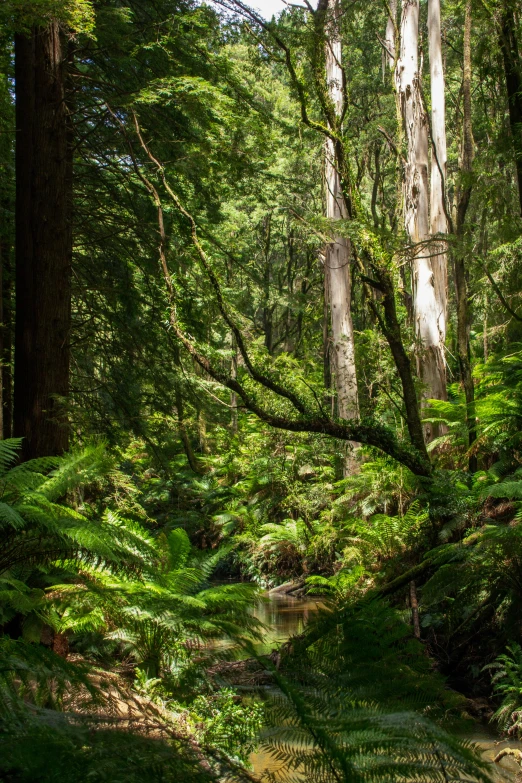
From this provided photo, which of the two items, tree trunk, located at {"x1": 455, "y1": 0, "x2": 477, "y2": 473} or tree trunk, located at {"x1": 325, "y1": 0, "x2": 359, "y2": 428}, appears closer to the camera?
tree trunk, located at {"x1": 455, "y1": 0, "x2": 477, "y2": 473}

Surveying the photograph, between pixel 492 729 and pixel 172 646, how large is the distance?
7.67 feet

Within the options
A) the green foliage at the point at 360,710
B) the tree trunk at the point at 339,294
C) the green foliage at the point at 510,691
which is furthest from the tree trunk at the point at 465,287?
the green foliage at the point at 360,710

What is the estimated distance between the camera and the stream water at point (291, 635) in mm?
3786

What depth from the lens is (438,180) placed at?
1175 cm

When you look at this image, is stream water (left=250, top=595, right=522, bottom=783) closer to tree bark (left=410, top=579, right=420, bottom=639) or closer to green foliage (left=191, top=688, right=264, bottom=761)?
green foliage (left=191, top=688, right=264, bottom=761)

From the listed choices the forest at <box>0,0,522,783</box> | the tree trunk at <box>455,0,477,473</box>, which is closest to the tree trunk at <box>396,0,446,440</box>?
the forest at <box>0,0,522,783</box>

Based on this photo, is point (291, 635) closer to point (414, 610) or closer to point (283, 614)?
point (414, 610)

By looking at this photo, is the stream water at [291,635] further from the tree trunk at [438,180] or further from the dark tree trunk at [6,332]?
the dark tree trunk at [6,332]

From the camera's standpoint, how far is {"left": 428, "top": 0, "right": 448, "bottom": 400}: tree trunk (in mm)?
10719

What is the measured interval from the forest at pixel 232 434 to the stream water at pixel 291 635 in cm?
4

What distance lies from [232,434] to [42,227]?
416cm

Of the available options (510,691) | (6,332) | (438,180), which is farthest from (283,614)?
(438,180)

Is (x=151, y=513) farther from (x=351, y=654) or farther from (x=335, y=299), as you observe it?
(x=351, y=654)

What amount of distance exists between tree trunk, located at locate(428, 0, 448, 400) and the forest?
0.16m
